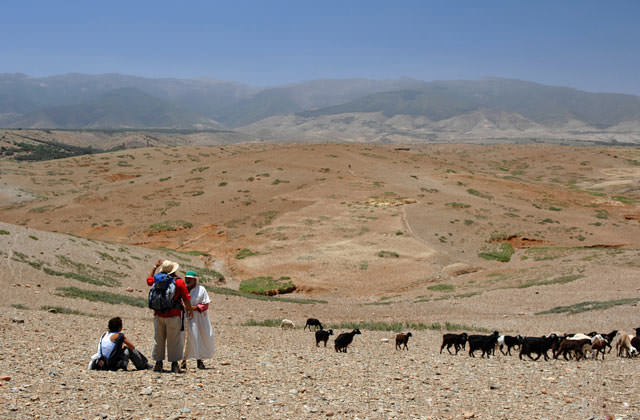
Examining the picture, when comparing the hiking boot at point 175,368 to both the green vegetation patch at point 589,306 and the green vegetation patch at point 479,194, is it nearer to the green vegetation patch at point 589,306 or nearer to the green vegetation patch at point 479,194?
the green vegetation patch at point 589,306

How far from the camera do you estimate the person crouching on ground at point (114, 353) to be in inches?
302

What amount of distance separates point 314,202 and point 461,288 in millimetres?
22039

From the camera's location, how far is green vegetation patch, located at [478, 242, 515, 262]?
30734mm

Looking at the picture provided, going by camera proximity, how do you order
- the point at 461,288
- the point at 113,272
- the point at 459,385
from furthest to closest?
1. the point at 461,288
2. the point at 113,272
3. the point at 459,385

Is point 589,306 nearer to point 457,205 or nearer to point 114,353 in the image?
point 114,353

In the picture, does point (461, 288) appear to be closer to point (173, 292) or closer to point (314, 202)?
point (173, 292)

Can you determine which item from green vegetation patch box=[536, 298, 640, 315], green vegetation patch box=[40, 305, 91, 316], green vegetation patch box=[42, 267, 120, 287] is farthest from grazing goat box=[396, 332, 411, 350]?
green vegetation patch box=[42, 267, 120, 287]

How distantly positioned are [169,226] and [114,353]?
33.9 m

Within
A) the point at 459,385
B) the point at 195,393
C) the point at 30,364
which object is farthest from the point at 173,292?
the point at 459,385

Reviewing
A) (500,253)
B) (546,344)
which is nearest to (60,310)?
(546,344)

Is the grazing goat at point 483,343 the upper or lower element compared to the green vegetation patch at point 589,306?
upper

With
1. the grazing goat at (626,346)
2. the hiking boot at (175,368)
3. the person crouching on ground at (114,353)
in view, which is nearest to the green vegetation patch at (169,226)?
the person crouching on ground at (114,353)

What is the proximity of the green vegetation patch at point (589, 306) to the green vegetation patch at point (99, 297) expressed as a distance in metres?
13.5

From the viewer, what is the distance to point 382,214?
131 feet
